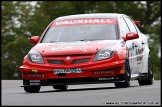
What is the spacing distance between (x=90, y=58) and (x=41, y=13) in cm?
5471

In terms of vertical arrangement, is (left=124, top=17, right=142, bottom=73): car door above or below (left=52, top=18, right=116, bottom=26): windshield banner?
below

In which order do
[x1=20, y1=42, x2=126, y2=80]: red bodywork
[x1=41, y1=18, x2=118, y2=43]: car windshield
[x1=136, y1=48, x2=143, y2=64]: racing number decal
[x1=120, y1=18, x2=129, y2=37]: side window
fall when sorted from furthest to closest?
[x1=136, y1=48, x2=143, y2=64]: racing number decal < [x1=120, y1=18, x2=129, y2=37]: side window < [x1=41, y1=18, x2=118, y2=43]: car windshield < [x1=20, y1=42, x2=126, y2=80]: red bodywork

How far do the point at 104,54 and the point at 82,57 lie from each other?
0.43 m

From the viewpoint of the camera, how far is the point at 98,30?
51.5 feet

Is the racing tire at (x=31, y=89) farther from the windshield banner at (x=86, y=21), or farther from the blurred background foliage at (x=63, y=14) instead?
the blurred background foliage at (x=63, y=14)

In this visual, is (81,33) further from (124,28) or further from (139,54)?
(139,54)

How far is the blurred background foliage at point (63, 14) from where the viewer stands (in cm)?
6353

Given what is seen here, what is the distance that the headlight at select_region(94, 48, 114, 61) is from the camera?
1444 cm

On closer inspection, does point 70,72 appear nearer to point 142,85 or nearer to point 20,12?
point 142,85

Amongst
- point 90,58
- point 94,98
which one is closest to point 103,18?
point 90,58

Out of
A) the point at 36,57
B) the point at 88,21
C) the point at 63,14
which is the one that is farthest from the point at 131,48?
the point at 63,14

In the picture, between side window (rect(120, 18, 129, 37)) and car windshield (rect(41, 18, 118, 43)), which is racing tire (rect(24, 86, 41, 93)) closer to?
car windshield (rect(41, 18, 118, 43))

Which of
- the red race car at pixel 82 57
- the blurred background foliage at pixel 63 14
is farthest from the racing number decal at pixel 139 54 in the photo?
the blurred background foliage at pixel 63 14

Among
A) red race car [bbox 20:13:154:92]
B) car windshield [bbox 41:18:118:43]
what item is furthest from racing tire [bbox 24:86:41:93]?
car windshield [bbox 41:18:118:43]
